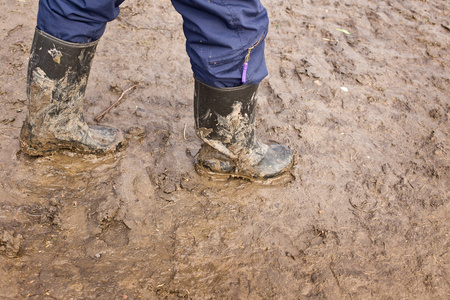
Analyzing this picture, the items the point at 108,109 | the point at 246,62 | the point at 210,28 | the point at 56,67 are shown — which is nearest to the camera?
the point at 210,28

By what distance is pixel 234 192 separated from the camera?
185 cm

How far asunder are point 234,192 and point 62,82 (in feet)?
3.02

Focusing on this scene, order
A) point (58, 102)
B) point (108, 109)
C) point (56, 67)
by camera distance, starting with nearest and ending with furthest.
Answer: point (56, 67) < point (58, 102) < point (108, 109)

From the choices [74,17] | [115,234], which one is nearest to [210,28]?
[74,17]

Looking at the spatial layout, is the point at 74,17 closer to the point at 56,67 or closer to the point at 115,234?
the point at 56,67

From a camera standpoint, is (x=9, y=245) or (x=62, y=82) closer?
(x=9, y=245)

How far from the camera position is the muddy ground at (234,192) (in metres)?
1.47

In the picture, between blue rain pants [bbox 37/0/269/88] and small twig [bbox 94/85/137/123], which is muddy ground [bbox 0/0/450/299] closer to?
small twig [bbox 94/85/137/123]

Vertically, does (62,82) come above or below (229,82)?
below

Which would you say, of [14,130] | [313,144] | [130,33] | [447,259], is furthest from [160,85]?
[447,259]

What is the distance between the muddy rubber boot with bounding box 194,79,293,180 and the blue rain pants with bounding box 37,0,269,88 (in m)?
0.08

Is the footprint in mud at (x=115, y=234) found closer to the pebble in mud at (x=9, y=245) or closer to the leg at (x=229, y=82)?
the pebble in mud at (x=9, y=245)

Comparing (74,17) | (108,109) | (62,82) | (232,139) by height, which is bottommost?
(108,109)

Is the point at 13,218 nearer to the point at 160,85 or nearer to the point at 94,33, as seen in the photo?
the point at 94,33
